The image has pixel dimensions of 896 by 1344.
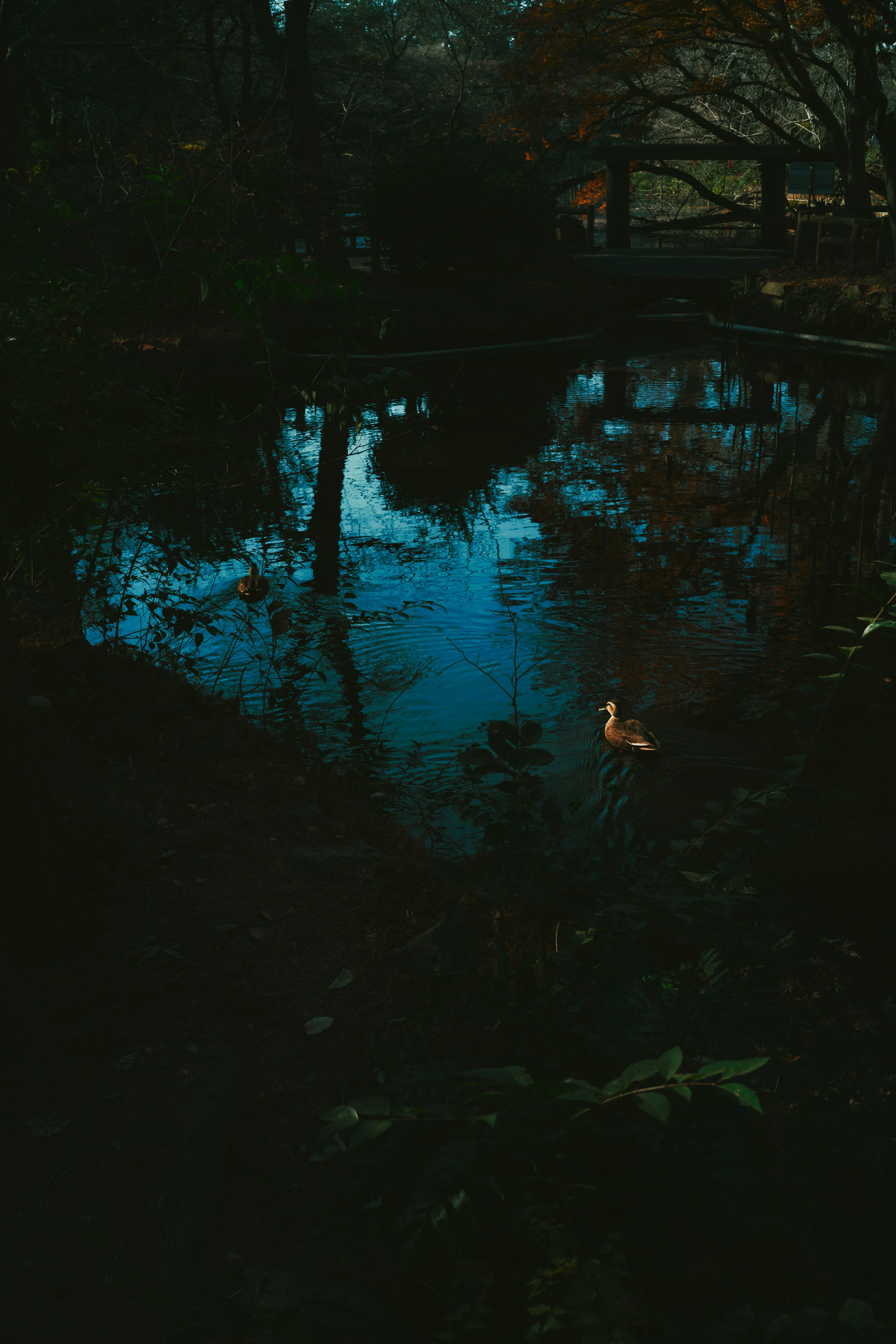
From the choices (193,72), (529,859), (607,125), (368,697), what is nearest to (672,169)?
(607,125)

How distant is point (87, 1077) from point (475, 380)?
1835 cm

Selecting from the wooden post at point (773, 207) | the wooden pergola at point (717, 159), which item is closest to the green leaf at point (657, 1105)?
the wooden pergola at point (717, 159)

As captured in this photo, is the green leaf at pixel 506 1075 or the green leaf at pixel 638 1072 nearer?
the green leaf at pixel 638 1072

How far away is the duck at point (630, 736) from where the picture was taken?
5551mm

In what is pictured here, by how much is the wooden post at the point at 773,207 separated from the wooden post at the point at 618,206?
4.03 m

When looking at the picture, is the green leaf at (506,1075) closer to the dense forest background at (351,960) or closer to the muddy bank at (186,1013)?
the dense forest background at (351,960)

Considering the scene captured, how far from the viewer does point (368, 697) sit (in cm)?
672

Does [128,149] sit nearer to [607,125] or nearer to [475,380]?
[475,380]

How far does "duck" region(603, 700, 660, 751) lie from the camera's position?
555 centimetres

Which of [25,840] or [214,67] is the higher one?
[214,67]

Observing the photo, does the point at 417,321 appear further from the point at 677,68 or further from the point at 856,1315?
the point at 856,1315

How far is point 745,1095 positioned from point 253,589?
21.2ft

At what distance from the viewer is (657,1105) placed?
1467 millimetres

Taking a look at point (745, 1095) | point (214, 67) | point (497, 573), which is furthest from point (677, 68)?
point (745, 1095)
